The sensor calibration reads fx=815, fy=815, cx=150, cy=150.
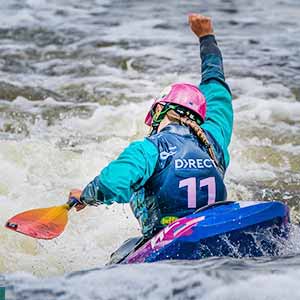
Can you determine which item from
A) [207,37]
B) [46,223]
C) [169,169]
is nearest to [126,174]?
[169,169]

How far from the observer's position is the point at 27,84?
980 centimetres

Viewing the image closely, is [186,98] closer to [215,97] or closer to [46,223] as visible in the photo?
[215,97]

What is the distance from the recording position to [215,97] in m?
4.85

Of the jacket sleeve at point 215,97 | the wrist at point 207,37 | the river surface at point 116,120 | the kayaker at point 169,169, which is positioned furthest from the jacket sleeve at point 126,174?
the wrist at point 207,37

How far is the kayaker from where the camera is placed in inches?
159

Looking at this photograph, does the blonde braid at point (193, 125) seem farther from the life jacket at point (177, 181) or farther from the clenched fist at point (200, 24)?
the clenched fist at point (200, 24)

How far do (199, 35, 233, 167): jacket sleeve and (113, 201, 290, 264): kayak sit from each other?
2.38ft

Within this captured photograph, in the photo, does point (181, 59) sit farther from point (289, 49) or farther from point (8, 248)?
point (8, 248)

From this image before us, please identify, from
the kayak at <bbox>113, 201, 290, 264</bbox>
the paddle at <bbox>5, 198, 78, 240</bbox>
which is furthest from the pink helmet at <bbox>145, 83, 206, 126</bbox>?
the paddle at <bbox>5, 198, 78, 240</bbox>

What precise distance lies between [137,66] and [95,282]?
23.3 feet

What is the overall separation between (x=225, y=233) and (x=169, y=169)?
18.2 inches

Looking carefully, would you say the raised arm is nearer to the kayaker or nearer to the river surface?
the kayaker

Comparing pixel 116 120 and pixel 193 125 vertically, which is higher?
pixel 193 125

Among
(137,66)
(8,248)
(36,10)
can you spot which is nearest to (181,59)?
(137,66)
